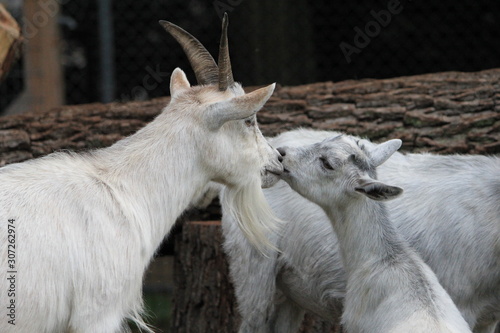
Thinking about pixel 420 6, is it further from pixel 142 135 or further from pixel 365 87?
pixel 142 135

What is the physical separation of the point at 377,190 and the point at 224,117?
0.87 metres

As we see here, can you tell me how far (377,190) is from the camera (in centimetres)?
432

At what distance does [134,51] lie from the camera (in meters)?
8.85

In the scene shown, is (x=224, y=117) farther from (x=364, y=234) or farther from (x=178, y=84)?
(x=364, y=234)

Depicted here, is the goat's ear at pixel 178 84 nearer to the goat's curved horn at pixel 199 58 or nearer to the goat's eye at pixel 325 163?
the goat's curved horn at pixel 199 58

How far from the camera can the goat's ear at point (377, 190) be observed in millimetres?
4254

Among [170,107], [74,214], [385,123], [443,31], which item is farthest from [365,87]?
[74,214]

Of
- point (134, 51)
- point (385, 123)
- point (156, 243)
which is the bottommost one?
point (156, 243)

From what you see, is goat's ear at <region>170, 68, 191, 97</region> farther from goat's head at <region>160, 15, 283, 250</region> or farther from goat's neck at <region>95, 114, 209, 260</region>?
goat's neck at <region>95, 114, 209, 260</region>

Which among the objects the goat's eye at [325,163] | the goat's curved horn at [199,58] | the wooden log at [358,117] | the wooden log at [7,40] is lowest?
the goat's eye at [325,163]

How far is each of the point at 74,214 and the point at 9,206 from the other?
29 centimetres

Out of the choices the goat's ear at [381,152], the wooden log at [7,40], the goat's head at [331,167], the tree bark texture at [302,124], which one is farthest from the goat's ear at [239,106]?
the wooden log at [7,40]

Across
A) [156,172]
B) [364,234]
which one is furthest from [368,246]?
[156,172]

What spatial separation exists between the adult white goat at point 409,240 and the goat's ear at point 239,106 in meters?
1.08
